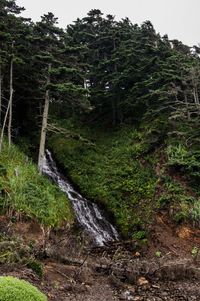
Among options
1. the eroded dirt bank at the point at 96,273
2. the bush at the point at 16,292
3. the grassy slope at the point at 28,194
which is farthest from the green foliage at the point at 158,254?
the bush at the point at 16,292

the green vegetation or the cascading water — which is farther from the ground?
the green vegetation

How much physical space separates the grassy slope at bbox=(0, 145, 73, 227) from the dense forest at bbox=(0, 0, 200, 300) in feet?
0.19

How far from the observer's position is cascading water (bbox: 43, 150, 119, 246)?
2063cm

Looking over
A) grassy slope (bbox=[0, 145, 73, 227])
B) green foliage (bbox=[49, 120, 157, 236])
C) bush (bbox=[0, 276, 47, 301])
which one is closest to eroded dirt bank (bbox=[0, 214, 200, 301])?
grassy slope (bbox=[0, 145, 73, 227])

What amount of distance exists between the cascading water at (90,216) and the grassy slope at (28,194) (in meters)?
0.84

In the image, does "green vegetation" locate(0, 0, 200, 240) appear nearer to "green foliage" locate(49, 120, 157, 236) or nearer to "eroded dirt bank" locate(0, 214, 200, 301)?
"green foliage" locate(49, 120, 157, 236)

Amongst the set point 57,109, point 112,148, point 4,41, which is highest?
point 4,41

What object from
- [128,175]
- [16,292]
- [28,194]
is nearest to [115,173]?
[128,175]

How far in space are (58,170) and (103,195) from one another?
440 centimetres

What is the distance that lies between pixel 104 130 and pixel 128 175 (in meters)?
8.27

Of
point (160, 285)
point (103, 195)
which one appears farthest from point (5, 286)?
point (103, 195)

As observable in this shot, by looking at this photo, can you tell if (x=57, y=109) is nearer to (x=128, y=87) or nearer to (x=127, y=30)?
(x=128, y=87)

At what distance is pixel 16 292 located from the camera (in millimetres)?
7004

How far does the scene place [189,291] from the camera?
14.0 metres
